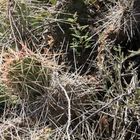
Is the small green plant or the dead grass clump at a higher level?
the small green plant

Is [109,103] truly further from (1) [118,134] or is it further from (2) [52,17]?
(2) [52,17]

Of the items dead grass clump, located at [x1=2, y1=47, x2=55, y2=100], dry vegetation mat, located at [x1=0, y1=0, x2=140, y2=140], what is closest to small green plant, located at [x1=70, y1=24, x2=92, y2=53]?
dry vegetation mat, located at [x1=0, y1=0, x2=140, y2=140]

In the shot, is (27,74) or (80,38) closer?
(27,74)

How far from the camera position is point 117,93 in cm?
197

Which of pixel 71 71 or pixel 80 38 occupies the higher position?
pixel 80 38

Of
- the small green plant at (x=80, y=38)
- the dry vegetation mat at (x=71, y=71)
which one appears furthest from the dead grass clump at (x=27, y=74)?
the small green plant at (x=80, y=38)

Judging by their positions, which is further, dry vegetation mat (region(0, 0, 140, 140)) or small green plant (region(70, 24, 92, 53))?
small green plant (region(70, 24, 92, 53))

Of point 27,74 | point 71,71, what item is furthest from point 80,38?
point 27,74

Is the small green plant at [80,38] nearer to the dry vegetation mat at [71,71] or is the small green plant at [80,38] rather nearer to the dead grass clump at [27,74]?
the dry vegetation mat at [71,71]

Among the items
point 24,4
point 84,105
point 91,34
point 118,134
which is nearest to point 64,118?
point 84,105

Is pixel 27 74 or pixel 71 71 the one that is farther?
pixel 71 71

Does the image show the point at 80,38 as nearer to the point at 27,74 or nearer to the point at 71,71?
the point at 71,71

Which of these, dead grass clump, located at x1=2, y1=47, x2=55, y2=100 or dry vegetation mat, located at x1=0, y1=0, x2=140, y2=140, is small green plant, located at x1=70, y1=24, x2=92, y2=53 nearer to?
dry vegetation mat, located at x1=0, y1=0, x2=140, y2=140

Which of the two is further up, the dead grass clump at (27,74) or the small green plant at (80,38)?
the small green plant at (80,38)
